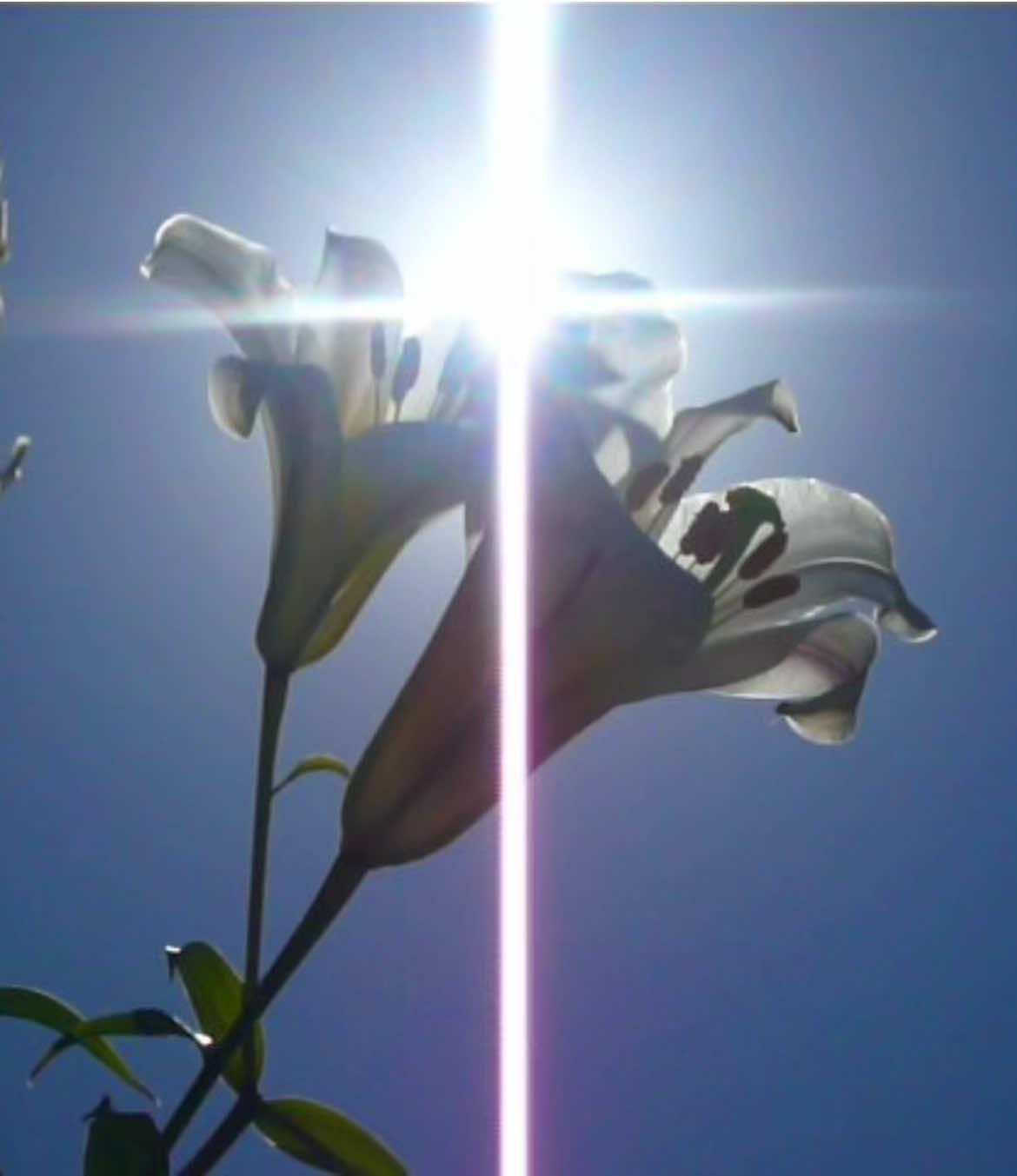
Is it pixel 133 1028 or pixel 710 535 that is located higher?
pixel 710 535

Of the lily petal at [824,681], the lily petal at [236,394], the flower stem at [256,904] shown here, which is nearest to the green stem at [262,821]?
the flower stem at [256,904]

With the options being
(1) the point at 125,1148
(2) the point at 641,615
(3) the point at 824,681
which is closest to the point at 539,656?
(2) the point at 641,615

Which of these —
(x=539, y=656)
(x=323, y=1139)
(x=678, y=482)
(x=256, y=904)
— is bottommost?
(x=323, y=1139)

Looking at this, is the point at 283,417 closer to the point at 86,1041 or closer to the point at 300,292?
the point at 300,292

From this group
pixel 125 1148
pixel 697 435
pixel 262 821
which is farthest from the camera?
pixel 697 435

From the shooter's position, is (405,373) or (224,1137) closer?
(224,1137)

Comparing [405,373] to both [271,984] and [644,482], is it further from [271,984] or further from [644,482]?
[271,984]

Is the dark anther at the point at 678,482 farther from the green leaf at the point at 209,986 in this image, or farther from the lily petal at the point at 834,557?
the green leaf at the point at 209,986

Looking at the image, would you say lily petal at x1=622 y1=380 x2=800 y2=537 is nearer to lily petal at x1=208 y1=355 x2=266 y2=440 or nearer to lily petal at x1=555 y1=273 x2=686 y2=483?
lily petal at x1=555 y1=273 x2=686 y2=483
